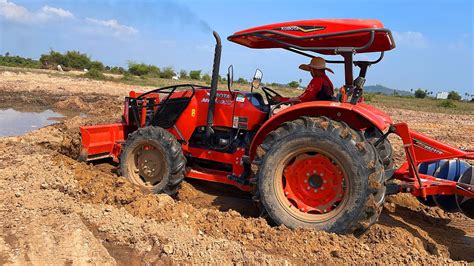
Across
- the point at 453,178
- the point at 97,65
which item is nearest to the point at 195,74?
the point at 97,65

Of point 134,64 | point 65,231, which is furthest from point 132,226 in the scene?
point 134,64

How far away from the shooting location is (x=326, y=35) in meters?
4.39

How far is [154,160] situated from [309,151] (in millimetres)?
2348

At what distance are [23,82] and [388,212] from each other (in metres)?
21.4

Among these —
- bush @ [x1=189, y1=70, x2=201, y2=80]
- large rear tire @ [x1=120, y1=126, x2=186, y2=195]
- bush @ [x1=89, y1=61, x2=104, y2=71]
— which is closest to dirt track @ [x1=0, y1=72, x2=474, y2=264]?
large rear tire @ [x1=120, y1=126, x2=186, y2=195]

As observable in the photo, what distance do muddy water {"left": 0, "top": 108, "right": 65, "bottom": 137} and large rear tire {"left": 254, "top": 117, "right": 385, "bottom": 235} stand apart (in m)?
7.73

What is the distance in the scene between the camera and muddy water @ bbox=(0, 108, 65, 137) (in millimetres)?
10570

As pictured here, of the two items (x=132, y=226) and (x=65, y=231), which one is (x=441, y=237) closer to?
(x=132, y=226)

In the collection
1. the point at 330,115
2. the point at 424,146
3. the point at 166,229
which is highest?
the point at 330,115

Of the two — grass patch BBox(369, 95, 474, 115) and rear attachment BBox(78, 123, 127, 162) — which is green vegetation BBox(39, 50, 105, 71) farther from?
rear attachment BBox(78, 123, 127, 162)

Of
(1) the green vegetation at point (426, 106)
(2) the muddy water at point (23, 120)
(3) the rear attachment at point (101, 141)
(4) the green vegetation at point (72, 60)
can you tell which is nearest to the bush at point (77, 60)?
(4) the green vegetation at point (72, 60)

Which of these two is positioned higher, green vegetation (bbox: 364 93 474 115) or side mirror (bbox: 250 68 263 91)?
side mirror (bbox: 250 68 263 91)

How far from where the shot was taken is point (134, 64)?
193 feet

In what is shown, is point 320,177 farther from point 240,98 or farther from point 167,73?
point 167,73
